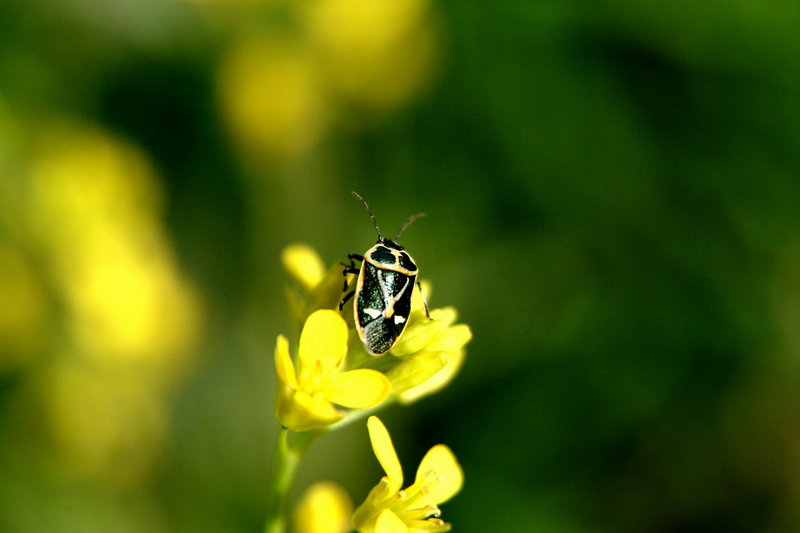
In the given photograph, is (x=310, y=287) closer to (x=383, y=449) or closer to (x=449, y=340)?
(x=449, y=340)

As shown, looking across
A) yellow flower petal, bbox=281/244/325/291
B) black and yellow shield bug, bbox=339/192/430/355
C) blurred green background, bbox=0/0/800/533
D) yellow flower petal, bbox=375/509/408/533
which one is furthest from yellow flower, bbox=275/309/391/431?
blurred green background, bbox=0/0/800/533

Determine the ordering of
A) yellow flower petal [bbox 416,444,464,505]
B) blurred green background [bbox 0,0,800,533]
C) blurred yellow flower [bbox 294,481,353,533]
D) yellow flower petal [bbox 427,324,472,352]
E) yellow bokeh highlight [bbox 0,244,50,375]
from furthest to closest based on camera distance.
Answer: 1. blurred green background [bbox 0,0,800,533]
2. yellow bokeh highlight [bbox 0,244,50,375]
3. blurred yellow flower [bbox 294,481,353,533]
4. yellow flower petal [bbox 427,324,472,352]
5. yellow flower petal [bbox 416,444,464,505]

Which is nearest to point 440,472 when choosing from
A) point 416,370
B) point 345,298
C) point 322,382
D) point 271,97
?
point 416,370

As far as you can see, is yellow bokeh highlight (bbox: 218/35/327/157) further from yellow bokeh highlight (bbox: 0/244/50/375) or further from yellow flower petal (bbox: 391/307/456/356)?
yellow flower petal (bbox: 391/307/456/356)

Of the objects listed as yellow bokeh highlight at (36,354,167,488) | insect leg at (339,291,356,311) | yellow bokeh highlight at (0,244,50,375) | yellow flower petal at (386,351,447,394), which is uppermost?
yellow bokeh highlight at (0,244,50,375)

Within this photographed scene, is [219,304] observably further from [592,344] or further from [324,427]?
[324,427]
